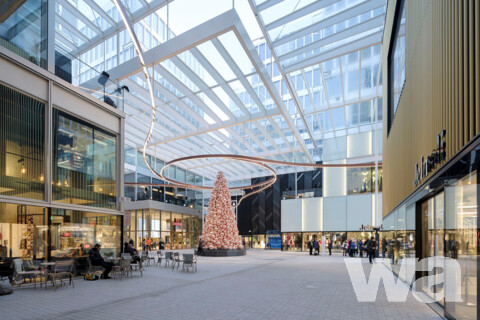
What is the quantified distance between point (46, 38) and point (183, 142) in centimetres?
2058

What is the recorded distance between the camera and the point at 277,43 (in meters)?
16.2

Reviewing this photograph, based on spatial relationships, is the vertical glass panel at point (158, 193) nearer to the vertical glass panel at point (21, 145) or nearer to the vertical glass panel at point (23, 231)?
the vertical glass panel at point (23, 231)

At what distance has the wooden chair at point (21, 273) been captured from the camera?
9984mm

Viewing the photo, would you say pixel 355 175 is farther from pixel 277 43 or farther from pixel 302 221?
pixel 277 43

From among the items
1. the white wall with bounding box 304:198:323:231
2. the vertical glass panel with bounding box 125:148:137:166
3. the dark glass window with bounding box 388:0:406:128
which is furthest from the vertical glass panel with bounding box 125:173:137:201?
the dark glass window with bounding box 388:0:406:128

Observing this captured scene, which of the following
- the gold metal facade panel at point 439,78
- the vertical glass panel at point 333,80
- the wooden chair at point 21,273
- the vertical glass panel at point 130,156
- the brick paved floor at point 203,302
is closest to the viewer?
the gold metal facade panel at point 439,78

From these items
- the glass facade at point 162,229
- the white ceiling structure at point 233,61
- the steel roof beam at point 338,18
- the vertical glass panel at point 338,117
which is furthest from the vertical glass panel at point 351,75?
the glass facade at point 162,229

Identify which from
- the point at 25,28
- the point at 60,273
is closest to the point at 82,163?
the point at 60,273

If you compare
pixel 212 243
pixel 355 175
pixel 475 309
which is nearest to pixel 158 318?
pixel 475 309

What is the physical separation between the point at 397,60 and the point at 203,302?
34.2ft

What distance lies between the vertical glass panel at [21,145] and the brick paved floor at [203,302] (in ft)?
9.72

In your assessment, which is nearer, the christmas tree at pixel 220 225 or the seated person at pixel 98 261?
the seated person at pixel 98 261

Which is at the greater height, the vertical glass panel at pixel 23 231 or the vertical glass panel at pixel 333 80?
the vertical glass panel at pixel 333 80

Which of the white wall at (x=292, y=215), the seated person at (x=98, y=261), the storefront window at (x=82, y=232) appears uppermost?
the storefront window at (x=82, y=232)
